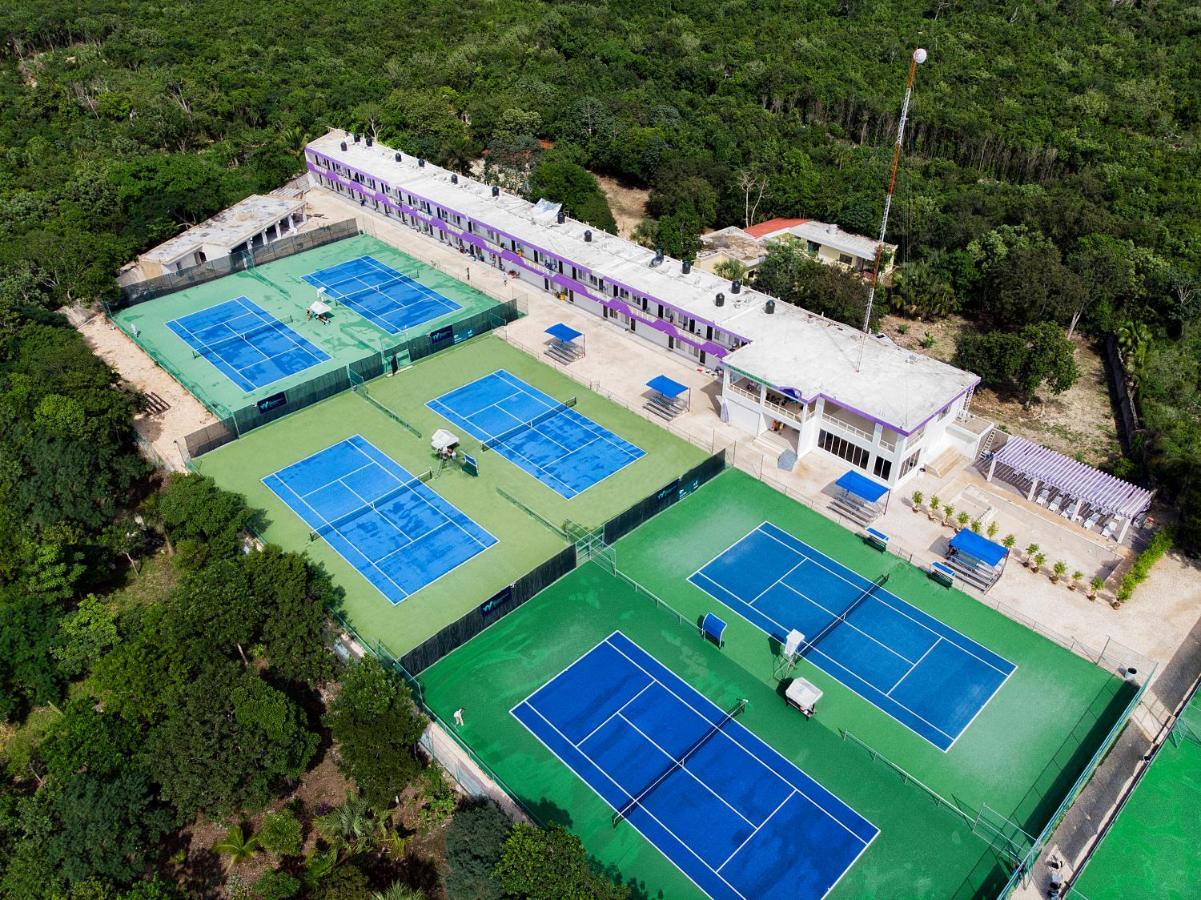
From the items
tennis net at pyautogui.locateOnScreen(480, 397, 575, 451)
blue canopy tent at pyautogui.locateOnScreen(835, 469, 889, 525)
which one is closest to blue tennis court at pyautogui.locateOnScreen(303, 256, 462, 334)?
tennis net at pyautogui.locateOnScreen(480, 397, 575, 451)

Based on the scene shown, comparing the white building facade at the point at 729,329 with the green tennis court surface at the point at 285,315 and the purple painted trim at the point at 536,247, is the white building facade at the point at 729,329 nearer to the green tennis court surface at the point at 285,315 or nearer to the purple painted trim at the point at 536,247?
Result: the purple painted trim at the point at 536,247

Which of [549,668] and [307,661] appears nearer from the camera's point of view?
[307,661]

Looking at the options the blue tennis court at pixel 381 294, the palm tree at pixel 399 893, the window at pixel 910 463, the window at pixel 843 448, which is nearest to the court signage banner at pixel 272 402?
the blue tennis court at pixel 381 294

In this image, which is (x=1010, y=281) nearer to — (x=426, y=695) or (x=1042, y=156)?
(x=1042, y=156)

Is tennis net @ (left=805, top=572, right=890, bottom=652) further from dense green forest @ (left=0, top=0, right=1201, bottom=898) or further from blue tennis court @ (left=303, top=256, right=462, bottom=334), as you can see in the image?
blue tennis court @ (left=303, top=256, right=462, bottom=334)

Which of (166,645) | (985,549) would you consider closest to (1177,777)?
(985,549)

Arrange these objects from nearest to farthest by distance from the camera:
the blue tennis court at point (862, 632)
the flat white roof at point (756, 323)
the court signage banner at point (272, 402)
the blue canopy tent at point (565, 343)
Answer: the blue tennis court at point (862, 632)
the flat white roof at point (756, 323)
the court signage banner at point (272, 402)
the blue canopy tent at point (565, 343)

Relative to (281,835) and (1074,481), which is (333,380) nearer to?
(281,835)

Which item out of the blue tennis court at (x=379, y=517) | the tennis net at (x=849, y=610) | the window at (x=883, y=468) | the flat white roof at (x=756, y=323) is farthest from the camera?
the flat white roof at (x=756, y=323)
